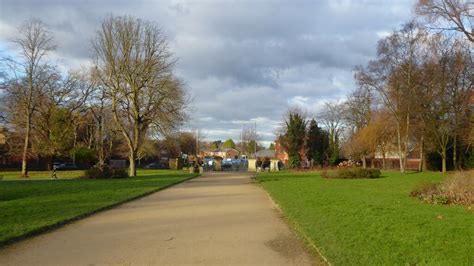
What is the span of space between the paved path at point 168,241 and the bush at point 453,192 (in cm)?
539

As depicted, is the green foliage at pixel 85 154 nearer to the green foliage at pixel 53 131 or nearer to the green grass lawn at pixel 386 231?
the green foliage at pixel 53 131

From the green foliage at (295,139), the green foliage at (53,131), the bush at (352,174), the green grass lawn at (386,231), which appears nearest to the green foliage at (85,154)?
the green foliage at (53,131)

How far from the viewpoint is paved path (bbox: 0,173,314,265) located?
760 centimetres

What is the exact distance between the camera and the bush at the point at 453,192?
14.4 meters

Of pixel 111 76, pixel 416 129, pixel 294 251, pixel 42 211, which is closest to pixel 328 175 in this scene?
pixel 416 129

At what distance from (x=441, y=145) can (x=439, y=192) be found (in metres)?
33.2

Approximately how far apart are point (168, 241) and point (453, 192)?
10124mm

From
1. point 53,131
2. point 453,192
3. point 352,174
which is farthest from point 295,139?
point 453,192

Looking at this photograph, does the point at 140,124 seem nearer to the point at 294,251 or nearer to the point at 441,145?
the point at 441,145

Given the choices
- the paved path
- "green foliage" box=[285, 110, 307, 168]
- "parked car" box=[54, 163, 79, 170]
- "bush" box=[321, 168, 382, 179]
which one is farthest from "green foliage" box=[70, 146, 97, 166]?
the paved path

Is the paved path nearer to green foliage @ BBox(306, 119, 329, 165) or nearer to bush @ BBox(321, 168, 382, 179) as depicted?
bush @ BBox(321, 168, 382, 179)

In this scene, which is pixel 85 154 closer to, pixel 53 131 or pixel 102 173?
pixel 53 131

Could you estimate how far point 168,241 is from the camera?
9.23 meters

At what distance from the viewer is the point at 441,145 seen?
151ft
